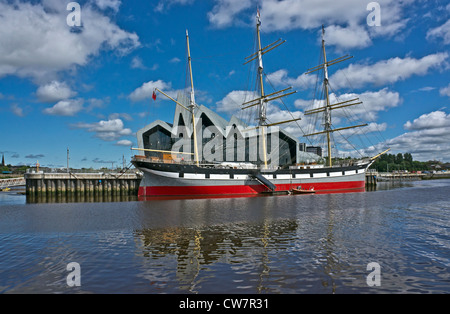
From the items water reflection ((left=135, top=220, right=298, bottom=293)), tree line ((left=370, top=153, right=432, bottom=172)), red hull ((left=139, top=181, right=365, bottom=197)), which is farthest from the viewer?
tree line ((left=370, top=153, right=432, bottom=172))

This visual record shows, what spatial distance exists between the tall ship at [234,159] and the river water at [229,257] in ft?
58.1

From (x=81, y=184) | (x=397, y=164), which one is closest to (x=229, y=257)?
(x=81, y=184)

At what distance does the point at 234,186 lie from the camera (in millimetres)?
38438

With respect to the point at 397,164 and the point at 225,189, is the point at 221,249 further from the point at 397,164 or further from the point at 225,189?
the point at 397,164

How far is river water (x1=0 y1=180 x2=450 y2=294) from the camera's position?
7.13 meters

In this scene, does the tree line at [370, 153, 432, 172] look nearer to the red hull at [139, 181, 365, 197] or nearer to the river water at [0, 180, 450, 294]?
the red hull at [139, 181, 365, 197]

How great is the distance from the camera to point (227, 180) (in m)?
37.9

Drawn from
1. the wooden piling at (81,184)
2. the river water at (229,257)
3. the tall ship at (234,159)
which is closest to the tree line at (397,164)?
the tall ship at (234,159)

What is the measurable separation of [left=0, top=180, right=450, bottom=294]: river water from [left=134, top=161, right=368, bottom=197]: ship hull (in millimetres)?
18785

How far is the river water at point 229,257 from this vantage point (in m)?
7.13

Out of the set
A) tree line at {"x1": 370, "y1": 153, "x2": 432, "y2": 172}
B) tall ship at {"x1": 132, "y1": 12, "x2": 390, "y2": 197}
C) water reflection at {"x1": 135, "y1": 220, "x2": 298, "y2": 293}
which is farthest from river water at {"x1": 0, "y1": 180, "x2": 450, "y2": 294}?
tree line at {"x1": 370, "y1": 153, "x2": 432, "y2": 172}
